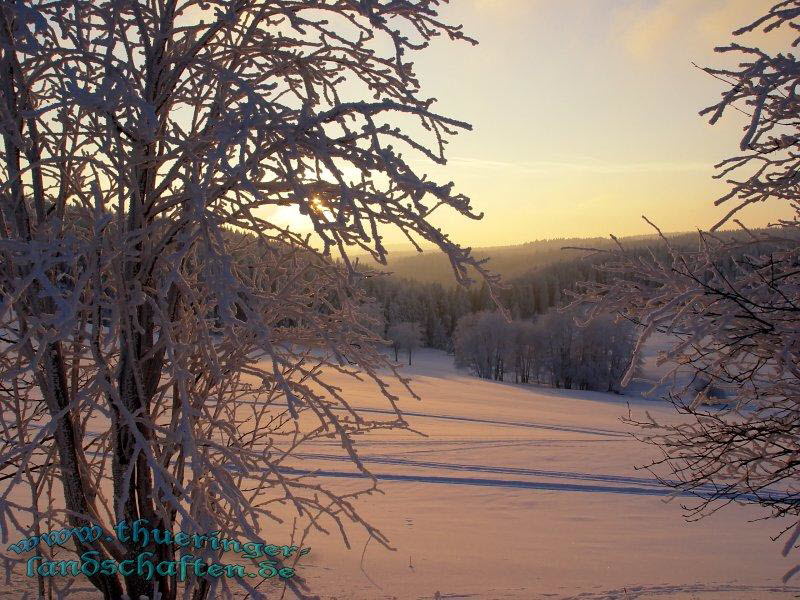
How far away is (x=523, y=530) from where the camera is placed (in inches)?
424

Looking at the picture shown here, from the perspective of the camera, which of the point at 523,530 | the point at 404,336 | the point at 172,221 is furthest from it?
the point at 404,336

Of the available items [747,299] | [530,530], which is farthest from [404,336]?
[747,299]

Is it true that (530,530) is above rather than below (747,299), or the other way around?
below

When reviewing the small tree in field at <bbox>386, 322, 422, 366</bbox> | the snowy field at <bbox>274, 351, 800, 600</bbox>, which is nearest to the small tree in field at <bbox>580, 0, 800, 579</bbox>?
the snowy field at <bbox>274, 351, 800, 600</bbox>

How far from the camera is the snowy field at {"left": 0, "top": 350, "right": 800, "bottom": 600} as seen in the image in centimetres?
709

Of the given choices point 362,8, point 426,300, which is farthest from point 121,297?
point 426,300

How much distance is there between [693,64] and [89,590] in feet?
19.8

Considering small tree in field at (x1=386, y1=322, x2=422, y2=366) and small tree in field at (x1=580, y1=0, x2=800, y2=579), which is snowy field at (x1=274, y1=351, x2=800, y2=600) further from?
small tree in field at (x1=386, y1=322, x2=422, y2=366)

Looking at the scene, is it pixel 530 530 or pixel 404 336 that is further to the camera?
pixel 404 336

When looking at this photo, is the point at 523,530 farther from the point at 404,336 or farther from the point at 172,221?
the point at 404,336

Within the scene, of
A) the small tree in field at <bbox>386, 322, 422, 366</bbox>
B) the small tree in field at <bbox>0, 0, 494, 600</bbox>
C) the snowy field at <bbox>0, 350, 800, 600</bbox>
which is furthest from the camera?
the small tree in field at <bbox>386, 322, 422, 366</bbox>

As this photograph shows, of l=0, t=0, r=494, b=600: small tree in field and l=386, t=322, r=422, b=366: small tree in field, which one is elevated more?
l=0, t=0, r=494, b=600: small tree in field

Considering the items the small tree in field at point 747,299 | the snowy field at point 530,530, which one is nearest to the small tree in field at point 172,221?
the small tree in field at point 747,299

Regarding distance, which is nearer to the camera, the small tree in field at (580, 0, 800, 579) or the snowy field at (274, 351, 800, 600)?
the small tree in field at (580, 0, 800, 579)
